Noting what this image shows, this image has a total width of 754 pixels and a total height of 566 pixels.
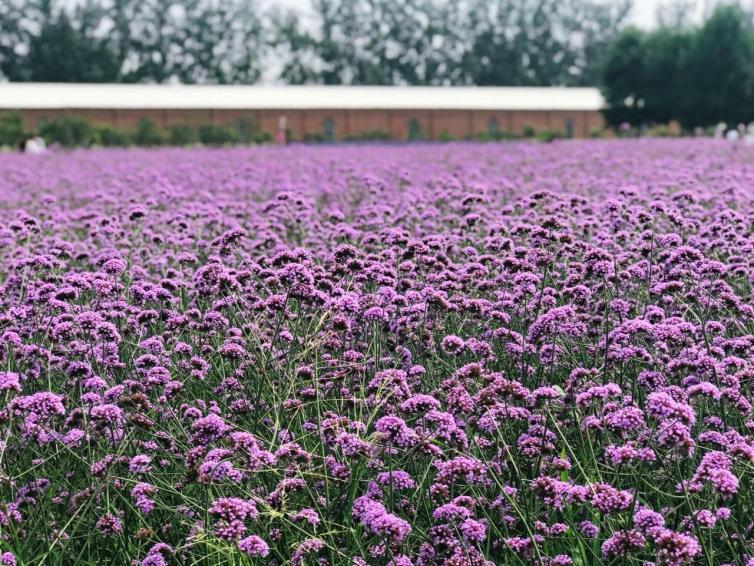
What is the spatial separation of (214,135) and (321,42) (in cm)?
4247

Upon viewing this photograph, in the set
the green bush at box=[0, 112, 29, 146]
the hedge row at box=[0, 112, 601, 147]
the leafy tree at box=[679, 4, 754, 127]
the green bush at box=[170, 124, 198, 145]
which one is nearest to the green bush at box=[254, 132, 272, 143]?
the hedge row at box=[0, 112, 601, 147]

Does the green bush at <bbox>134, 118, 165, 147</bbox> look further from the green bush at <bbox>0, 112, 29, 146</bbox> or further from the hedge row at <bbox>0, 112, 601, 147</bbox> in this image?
the green bush at <bbox>0, 112, 29, 146</bbox>

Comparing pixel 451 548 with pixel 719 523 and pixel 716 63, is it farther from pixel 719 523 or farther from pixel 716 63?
pixel 716 63

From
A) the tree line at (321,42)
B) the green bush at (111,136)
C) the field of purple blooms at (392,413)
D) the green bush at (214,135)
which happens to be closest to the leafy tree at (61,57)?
the tree line at (321,42)

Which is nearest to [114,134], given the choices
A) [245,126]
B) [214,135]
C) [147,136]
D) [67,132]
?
[147,136]

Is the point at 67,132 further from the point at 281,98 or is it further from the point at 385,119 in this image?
the point at 385,119

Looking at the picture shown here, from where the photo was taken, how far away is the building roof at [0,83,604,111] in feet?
196

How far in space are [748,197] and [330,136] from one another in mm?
55771

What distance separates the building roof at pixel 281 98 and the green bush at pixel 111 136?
14724 millimetres

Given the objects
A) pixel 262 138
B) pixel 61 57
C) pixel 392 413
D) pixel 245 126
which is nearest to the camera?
pixel 392 413

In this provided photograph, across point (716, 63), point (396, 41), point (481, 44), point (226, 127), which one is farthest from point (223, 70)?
point (716, 63)

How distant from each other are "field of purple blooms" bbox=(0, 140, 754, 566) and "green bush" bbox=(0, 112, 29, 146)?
39.4 m

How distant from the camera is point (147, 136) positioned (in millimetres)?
44938

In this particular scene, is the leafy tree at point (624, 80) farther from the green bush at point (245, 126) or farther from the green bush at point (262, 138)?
the green bush at point (245, 126)
